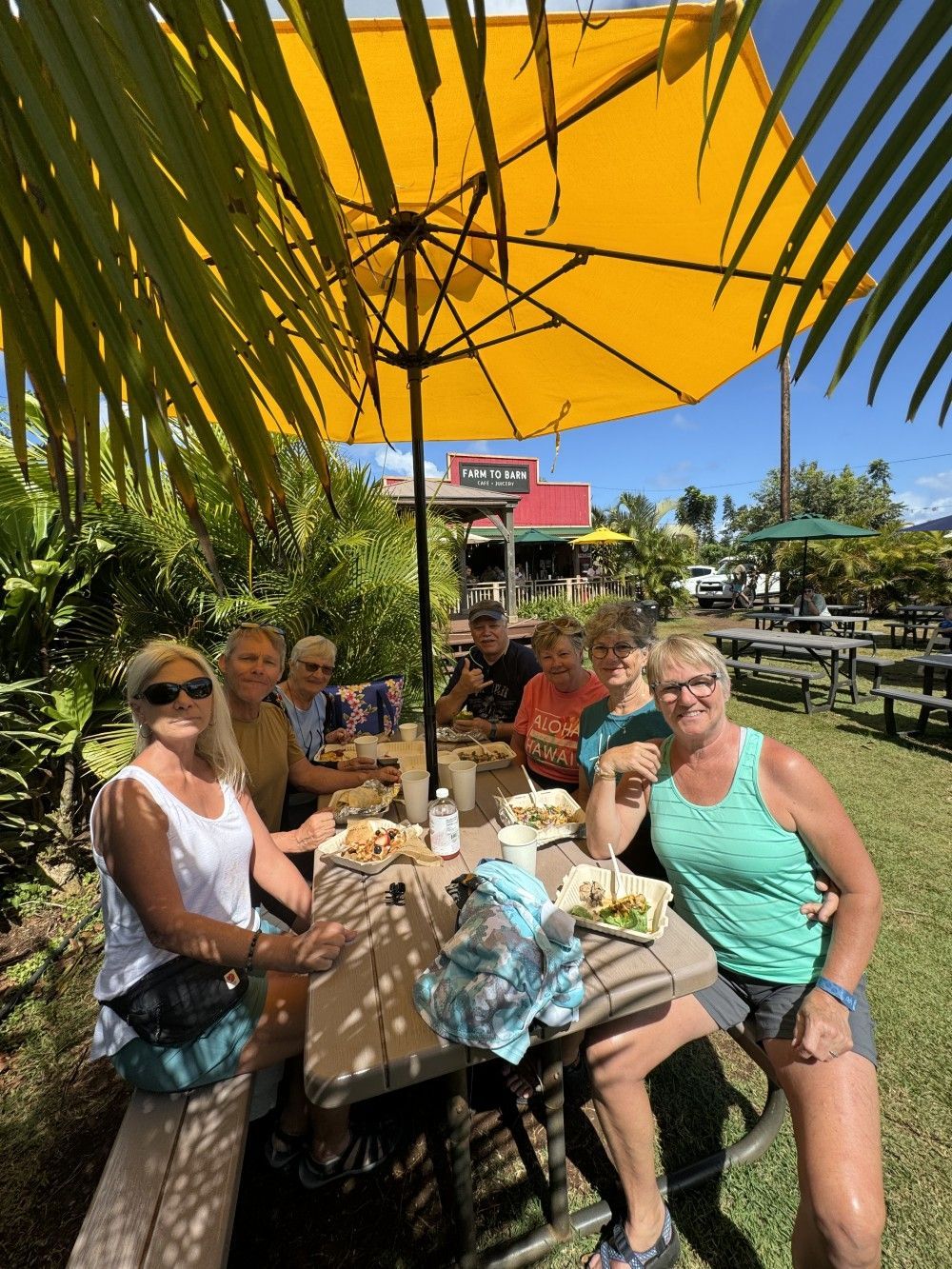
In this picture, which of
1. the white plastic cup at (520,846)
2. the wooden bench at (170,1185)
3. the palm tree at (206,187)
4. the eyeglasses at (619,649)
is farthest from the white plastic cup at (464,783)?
the palm tree at (206,187)

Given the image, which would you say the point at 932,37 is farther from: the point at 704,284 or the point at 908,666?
the point at 908,666

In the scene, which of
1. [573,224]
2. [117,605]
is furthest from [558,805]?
[117,605]

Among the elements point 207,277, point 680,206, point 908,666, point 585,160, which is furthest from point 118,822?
point 908,666

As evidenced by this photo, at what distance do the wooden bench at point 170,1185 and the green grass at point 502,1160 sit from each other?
62cm

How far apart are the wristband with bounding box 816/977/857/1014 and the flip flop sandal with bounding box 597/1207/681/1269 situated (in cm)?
84

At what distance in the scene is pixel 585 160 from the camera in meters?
1.91

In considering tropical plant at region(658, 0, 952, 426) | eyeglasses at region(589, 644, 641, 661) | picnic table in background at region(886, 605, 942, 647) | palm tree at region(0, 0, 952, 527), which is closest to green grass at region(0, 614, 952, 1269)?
eyeglasses at region(589, 644, 641, 661)

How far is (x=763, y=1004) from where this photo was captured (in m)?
1.67

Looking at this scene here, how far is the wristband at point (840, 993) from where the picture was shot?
1528mm

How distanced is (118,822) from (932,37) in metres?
1.97

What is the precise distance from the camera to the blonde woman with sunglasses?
1.50 m

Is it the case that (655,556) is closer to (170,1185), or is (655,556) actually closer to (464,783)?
(464,783)

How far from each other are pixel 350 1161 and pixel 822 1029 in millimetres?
1586

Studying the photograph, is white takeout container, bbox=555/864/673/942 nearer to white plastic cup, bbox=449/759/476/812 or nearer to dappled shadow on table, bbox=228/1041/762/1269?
white plastic cup, bbox=449/759/476/812
